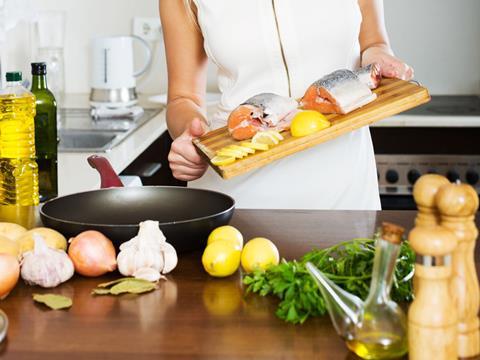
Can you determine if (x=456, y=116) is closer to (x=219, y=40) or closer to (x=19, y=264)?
(x=219, y=40)

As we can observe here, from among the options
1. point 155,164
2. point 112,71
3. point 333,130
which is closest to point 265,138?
point 333,130

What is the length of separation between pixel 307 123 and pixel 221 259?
491mm

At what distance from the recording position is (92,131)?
2.84 meters

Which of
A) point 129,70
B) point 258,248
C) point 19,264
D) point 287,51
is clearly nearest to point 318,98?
point 287,51

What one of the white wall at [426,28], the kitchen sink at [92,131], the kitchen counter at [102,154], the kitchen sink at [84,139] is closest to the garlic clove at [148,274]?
the kitchen counter at [102,154]

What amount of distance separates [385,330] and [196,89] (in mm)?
1160

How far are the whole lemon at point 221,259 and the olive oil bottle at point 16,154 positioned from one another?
523mm

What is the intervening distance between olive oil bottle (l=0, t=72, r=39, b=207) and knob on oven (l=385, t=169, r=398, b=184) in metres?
1.76

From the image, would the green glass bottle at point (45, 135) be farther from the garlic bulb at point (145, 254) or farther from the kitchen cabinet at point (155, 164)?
the kitchen cabinet at point (155, 164)

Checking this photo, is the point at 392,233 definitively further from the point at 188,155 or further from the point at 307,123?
the point at 188,155

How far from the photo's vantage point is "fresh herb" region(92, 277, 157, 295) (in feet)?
3.78

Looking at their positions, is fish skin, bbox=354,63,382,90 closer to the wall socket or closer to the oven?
the oven

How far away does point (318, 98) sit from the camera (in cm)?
170

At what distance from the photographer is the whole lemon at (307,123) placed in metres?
1.60
